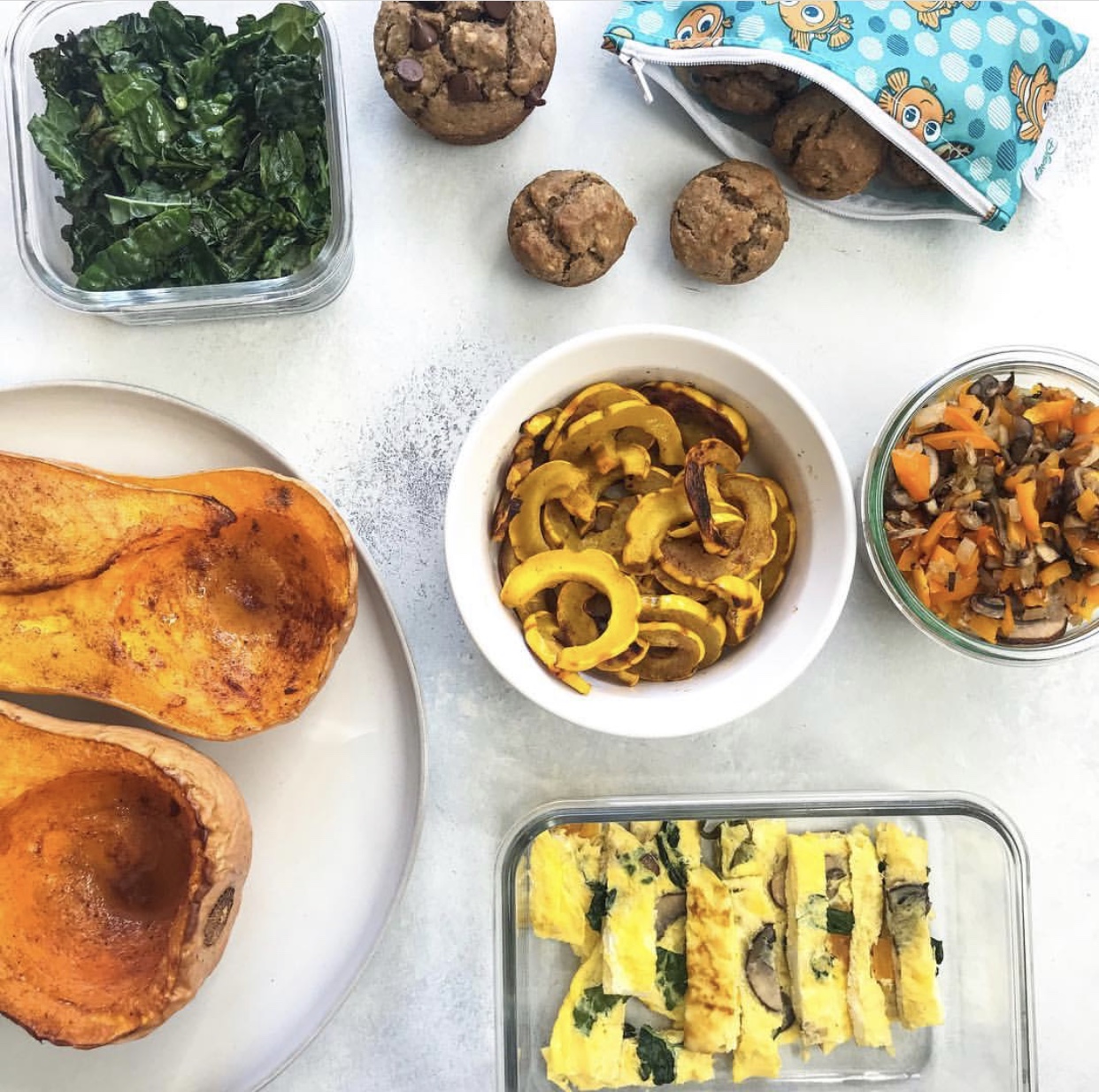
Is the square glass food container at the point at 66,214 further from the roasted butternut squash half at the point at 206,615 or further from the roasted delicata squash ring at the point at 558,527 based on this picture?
the roasted delicata squash ring at the point at 558,527

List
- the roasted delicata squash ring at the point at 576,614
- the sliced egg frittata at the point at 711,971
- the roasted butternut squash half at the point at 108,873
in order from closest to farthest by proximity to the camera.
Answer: the roasted butternut squash half at the point at 108,873, the roasted delicata squash ring at the point at 576,614, the sliced egg frittata at the point at 711,971

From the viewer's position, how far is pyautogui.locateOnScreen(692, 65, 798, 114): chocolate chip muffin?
111 centimetres

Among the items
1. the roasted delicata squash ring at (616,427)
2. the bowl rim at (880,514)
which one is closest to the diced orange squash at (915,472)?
the bowl rim at (880,514)

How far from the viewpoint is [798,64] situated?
106cm

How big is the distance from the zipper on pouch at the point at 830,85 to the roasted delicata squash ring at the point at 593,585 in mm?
513

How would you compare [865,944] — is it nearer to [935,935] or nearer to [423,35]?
[935,935]

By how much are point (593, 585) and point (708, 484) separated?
5.7 inches

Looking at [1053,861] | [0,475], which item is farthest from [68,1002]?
[1053,861]

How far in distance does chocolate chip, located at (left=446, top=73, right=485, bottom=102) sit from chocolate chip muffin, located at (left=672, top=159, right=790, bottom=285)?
24 centimetres

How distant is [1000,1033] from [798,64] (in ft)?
3.56

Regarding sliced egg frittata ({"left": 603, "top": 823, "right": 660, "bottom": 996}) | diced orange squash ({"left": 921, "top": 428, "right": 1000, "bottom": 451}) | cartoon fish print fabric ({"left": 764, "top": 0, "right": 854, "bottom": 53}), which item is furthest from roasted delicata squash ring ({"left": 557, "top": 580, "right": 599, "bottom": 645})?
cartoon fish print fabric ({"left": 764, "top": 0, "right": 854, "bottom": 53})

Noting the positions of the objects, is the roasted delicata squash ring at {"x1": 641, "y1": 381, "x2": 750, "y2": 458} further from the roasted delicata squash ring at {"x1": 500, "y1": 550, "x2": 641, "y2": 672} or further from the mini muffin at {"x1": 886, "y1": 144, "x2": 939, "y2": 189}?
the mini muffin at {"x1": 886, "y1": 144, "x2": 939, "y2": 189}

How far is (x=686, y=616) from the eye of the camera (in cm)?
100

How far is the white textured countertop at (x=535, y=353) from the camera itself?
3.76 ft
